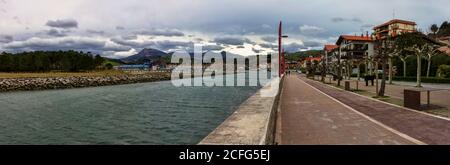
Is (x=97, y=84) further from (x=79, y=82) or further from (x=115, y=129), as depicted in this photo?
(x=115, y=129)

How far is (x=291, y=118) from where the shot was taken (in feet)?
53.2

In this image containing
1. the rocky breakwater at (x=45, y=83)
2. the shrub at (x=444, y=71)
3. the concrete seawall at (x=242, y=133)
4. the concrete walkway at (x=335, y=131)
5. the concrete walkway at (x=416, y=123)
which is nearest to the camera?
the concrete seawall at (x=242, y=133)

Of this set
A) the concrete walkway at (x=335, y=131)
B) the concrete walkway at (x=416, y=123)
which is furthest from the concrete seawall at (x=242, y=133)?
the concrete walkway at (x=416, y=123)

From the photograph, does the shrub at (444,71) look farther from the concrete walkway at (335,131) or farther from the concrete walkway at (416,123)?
the concrete walkway at (335,131)

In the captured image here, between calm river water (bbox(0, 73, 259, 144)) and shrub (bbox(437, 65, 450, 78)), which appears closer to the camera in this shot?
calm river water (bbox(0, 73, 259, 144))

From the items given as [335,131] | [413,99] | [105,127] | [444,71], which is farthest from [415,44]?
[105,127]

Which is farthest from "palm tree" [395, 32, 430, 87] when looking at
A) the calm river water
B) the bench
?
the calm river water

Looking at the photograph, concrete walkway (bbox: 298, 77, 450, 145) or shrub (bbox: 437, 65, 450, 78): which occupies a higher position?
shrub (bbox: 437, 65, 450, 78)

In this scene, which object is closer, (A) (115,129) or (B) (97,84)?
(A) (115,129)

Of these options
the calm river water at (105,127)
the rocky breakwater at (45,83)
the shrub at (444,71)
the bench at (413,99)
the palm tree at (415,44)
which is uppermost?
the palm tree at (415,44)

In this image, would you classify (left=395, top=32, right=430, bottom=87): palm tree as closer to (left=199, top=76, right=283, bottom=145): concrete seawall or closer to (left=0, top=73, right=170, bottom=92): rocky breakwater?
(left=199, top=76, right=283, bottom=145): concrete seawall

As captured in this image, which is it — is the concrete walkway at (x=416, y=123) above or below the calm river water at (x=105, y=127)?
above
